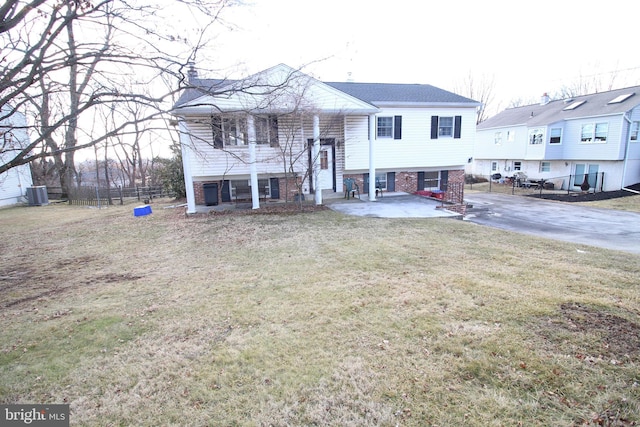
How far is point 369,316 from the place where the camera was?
4168 mm

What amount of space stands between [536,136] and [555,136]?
1440 mm

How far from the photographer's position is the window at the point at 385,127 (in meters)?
15.4

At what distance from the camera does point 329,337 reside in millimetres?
3727

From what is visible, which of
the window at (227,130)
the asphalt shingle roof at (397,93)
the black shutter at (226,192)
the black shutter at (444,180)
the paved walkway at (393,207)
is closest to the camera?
the window at (227,130)

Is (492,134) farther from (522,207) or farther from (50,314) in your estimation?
(50,314)

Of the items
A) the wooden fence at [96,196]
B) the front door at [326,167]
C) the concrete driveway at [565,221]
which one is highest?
the front door at [326,167]

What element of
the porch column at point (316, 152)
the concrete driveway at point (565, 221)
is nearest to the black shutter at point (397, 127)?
the porch column at point (316, 152)

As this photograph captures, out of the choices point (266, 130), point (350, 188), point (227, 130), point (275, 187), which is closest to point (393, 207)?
point (350, 188)

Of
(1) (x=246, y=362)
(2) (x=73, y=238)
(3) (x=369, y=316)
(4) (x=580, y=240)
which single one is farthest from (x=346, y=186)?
(1) (x=246, y=362)

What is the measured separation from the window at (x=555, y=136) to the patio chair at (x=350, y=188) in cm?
1811

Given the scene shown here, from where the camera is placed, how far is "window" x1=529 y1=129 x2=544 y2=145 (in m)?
24.7

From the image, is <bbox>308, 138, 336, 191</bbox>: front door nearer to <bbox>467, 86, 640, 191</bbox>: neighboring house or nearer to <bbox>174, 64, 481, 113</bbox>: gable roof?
<bbox>174, 64, 481, 113</bbox>: gable roof

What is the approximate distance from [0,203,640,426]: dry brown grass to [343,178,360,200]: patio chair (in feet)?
26.7

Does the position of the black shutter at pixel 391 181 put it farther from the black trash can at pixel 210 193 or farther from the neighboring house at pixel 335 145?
the black trash can at pixel 210 193
